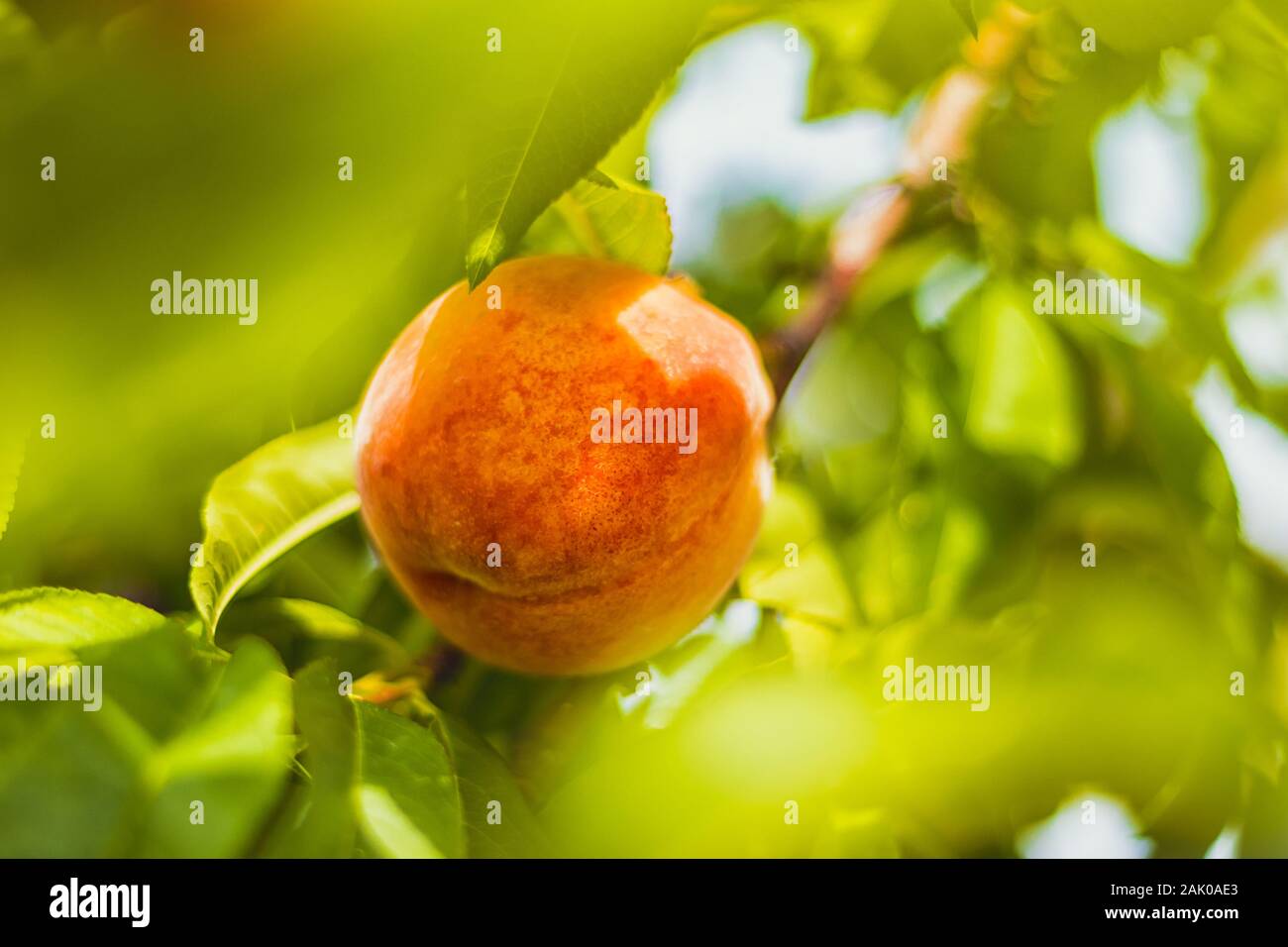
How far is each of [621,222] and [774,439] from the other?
0.27 metres

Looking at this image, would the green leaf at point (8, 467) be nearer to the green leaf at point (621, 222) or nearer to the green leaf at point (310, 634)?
the green leaf at point (310, 634)

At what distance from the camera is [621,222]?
0.96 meters

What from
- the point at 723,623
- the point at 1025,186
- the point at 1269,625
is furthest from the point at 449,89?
the point at 1269,625

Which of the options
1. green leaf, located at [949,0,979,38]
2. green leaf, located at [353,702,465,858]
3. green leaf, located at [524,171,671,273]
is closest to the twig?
green leaf, located at [524,171,671,273]

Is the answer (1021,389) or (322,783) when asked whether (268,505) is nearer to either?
(322,783)

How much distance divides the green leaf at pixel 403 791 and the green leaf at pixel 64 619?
0.18m

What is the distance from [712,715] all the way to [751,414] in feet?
0.96

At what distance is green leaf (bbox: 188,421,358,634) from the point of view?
84cm

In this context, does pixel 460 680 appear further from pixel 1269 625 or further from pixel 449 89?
pixel 1269 625

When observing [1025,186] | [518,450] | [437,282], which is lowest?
[518,450]

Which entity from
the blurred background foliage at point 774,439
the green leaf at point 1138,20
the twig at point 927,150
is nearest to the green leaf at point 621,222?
the blurred background foliage at point 774,439

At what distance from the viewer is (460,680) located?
1.12 meters

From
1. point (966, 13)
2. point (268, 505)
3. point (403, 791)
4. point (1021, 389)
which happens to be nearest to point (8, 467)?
point (268, 505)

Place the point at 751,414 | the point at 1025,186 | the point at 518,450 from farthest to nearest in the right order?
the point at 1025,186, the point at 751,414, the point at 518,450
